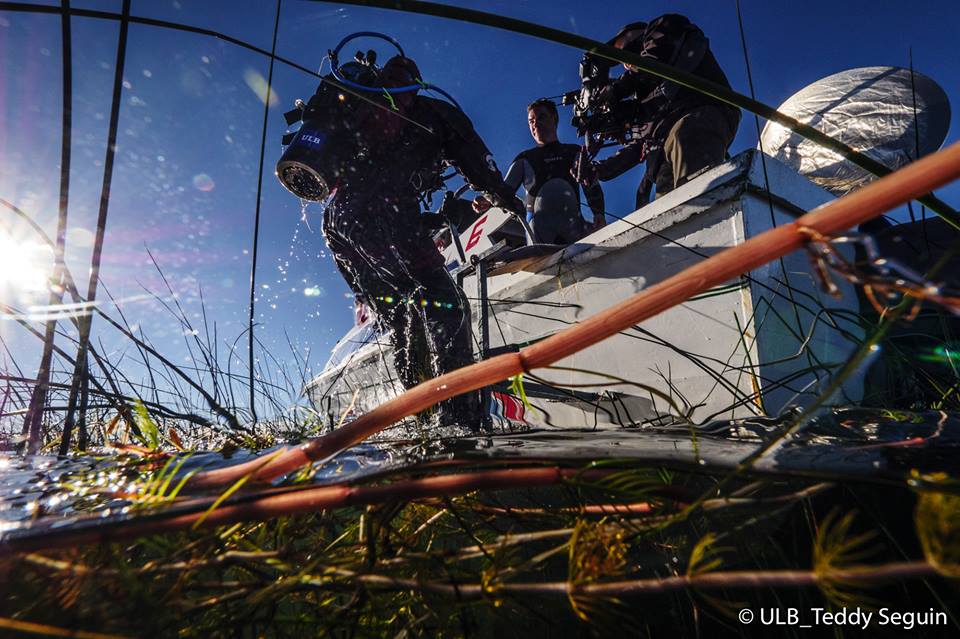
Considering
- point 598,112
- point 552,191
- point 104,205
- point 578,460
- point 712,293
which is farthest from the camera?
point 598,112

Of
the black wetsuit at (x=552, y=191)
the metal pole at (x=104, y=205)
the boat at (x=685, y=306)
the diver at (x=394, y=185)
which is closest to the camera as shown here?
the metal pole at (x=104, y=205)

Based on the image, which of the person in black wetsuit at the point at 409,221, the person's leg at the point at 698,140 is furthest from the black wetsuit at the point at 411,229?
the person's leg at the point at 698,140

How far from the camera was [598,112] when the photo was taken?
4.39m

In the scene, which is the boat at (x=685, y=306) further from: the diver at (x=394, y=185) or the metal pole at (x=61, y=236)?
the metal pole at (x=61, y=236)

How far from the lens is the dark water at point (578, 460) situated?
20.7 inches

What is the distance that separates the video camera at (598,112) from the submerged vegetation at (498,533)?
3944mm

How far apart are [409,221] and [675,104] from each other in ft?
7.14

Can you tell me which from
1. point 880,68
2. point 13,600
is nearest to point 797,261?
point 13,600

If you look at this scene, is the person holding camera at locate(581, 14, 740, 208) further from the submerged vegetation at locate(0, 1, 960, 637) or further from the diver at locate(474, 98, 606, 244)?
the submerged vegetation at locate(0, 1, 960, 637)

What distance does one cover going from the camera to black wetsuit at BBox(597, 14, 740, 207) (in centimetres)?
309

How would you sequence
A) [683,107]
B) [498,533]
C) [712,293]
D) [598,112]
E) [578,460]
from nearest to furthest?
[578,460] → [498,533] → [712,293] → [683,107] → [598,112]

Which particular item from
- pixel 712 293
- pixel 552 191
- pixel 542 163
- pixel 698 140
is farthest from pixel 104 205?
pixel 542 163

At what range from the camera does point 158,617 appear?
16.7 inches

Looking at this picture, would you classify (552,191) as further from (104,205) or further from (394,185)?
(104,205)
